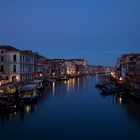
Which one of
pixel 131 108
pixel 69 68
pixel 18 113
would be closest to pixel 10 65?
pixel 18 113

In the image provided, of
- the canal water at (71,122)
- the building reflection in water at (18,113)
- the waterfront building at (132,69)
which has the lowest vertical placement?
the canal water at (71,122)

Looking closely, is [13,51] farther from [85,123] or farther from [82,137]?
[82,137]

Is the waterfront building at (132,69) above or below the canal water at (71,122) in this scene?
above

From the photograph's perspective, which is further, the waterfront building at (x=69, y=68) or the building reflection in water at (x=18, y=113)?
the waterfront building at (x=69, y=68)

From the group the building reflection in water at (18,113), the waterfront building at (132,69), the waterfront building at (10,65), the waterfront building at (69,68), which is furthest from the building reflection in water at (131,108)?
the waterfront building at (69,68)

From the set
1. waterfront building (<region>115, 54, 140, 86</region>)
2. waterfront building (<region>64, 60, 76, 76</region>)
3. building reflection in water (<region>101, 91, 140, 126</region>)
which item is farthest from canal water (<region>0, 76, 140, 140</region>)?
waterfront building (<region>64, 60, 76, 76</region>)

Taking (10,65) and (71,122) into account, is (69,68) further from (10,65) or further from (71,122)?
(71,122)

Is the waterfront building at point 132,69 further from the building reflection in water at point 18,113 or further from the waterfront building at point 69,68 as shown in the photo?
the waterfront building at point 69,68

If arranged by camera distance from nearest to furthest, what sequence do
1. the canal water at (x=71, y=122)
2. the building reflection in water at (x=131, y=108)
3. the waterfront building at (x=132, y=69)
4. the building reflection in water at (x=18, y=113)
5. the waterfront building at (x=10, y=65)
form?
the canal water at (x=71, y=122) → the building reflection in water at (x=18, y=113) → the building reflection in water at (x=131, y=108) → the waterfront building at (x=10, y=65) → the waterfront building at (x=132, y=69)

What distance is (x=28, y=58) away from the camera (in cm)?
5153

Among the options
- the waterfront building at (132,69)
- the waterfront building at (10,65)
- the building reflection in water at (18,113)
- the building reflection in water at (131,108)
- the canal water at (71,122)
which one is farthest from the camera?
the waterfront building at (132,69)

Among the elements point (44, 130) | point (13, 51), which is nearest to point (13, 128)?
point (44, 130)

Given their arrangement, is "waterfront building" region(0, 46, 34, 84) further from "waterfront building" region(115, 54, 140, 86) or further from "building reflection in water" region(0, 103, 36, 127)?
"waterfront building" region(115, 54, 140, 86)

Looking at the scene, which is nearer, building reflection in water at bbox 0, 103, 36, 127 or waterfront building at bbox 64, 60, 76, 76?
building reflection in water at bbox 0, 103, 36, 127
